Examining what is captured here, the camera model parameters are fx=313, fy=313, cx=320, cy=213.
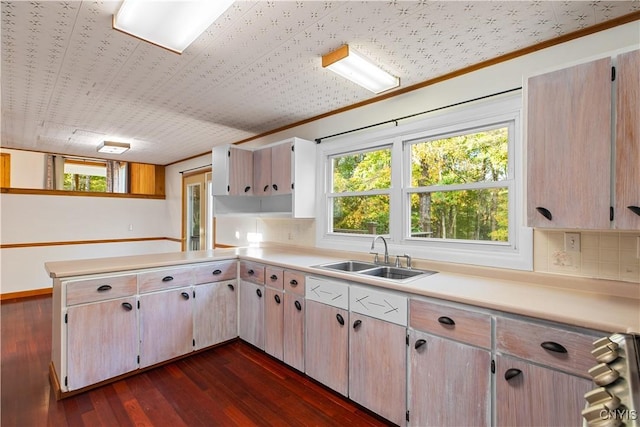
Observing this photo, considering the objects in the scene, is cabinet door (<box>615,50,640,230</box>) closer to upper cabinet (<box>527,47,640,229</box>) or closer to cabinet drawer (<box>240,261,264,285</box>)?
upper cabinet (<box>527,47,640,229</box>)

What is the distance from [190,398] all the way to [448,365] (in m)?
1.81

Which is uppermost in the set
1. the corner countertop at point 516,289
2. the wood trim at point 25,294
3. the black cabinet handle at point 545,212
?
the black cabinet handle at point 545,212

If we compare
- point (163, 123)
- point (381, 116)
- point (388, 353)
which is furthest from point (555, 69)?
point (163, 123)

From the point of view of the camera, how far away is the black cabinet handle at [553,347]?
1.34 meters

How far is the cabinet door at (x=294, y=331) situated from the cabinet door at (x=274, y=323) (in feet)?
0.19

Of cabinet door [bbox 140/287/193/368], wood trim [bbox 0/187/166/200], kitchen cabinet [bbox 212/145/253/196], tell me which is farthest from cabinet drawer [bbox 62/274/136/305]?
wood trim [bbox 0/187/166/200]

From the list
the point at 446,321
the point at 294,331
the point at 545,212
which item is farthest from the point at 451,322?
the point at 294,331

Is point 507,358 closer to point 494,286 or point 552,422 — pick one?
point 552,422

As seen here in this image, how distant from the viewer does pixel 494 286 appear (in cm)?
186

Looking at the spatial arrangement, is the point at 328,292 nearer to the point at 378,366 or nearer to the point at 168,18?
the point at 378,366

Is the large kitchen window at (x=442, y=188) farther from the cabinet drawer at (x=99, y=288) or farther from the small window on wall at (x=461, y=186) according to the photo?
the cabinet drawer at (x=99, y=288)

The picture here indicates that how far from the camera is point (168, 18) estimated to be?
5.10ft

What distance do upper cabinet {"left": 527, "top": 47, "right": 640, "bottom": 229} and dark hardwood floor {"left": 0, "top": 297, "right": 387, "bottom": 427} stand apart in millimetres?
1652

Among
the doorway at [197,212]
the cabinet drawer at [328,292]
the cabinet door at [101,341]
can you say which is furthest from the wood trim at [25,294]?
the cabinet drawer at [328,292]
